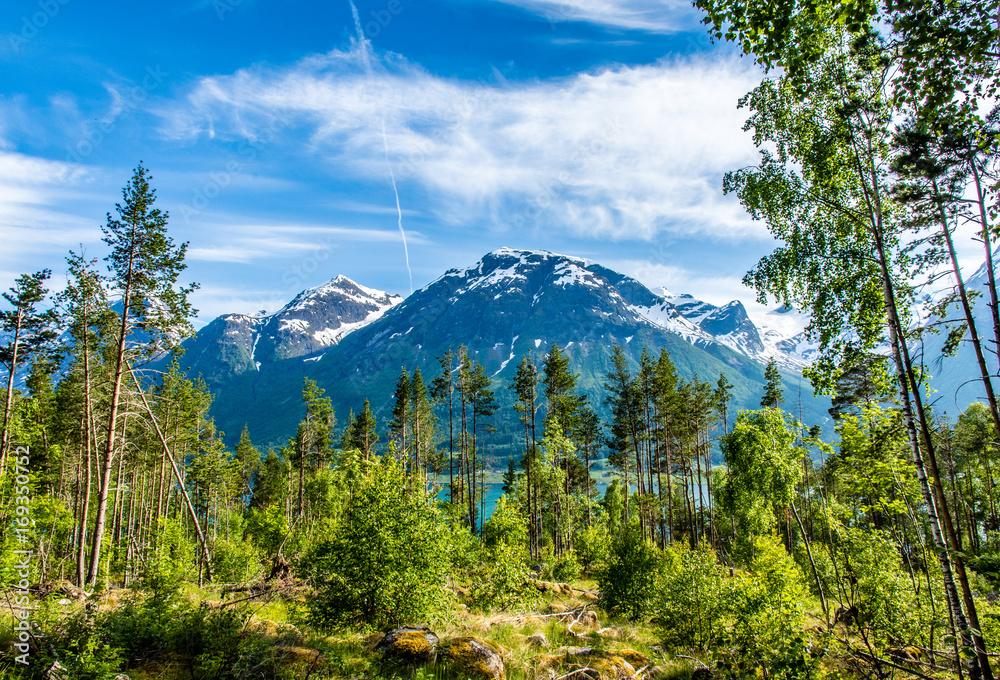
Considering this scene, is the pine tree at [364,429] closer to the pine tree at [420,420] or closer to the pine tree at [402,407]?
the pine tree at [402,407]

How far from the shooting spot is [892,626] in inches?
415

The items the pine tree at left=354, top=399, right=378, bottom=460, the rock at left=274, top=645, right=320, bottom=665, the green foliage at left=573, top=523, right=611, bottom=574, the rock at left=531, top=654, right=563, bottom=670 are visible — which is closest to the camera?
the rock at left=274, top=645, right=320, bottom=665

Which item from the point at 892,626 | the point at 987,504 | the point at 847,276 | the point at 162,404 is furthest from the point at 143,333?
the point at 987,504

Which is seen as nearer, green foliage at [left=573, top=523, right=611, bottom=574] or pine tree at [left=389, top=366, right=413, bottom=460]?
green foliage at [left=573, top=523, right=611, bottom=574]

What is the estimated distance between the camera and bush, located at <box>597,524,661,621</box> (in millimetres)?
15789

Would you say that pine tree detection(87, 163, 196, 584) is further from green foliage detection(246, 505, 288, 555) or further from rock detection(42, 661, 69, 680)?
green foliage detection(246, 505, 288, 555)

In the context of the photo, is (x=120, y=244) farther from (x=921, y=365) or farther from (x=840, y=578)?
(x=840, y=578)

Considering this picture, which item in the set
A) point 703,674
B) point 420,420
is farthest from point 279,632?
point 420,420

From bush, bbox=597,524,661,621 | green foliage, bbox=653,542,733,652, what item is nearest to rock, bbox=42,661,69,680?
green foliage, bbox=653,542,733,652

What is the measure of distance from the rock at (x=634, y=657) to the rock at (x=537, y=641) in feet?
6.77

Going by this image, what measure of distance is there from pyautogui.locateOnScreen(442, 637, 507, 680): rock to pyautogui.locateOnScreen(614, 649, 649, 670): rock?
3025 mm

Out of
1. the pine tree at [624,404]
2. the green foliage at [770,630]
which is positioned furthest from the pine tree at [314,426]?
the green foliage at [770,630]

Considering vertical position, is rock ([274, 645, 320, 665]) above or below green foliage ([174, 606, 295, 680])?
below

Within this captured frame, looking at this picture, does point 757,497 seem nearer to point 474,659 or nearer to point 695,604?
point 695,604
